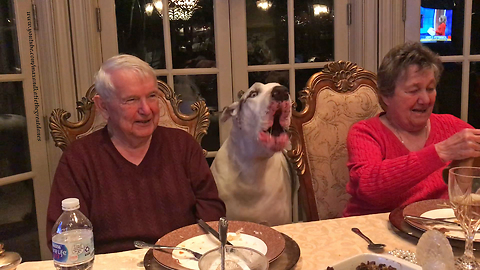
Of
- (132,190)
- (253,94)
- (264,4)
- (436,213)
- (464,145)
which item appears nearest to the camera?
(436,213)

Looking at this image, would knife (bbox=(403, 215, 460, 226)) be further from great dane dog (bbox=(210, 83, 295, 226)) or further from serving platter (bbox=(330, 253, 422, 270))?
great dane dog (bbox=(210, 83, 295, 226))

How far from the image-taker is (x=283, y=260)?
2.97 ft

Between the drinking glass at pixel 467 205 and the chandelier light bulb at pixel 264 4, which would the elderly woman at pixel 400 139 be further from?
the chandelier light bulb at pixel 264 4

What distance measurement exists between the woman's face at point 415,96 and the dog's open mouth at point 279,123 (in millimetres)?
429

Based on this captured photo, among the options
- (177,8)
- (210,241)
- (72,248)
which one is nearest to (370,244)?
(210,241)

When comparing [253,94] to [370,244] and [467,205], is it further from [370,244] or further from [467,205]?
[467,205]

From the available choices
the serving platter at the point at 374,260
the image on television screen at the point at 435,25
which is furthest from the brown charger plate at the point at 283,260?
the image on television screen at the point at 435,25

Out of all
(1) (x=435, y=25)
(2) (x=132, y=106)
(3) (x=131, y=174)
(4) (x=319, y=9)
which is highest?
(4) (x=319, y=9)

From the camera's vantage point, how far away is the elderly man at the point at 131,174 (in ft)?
4.40

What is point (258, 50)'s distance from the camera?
2.55m

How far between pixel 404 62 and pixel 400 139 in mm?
298

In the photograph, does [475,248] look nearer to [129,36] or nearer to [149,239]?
[149,239]

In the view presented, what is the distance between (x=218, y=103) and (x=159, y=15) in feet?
2.02

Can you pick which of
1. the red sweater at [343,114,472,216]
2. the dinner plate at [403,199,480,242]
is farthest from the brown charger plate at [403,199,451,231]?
the red sweater at [343,114,472,216]
